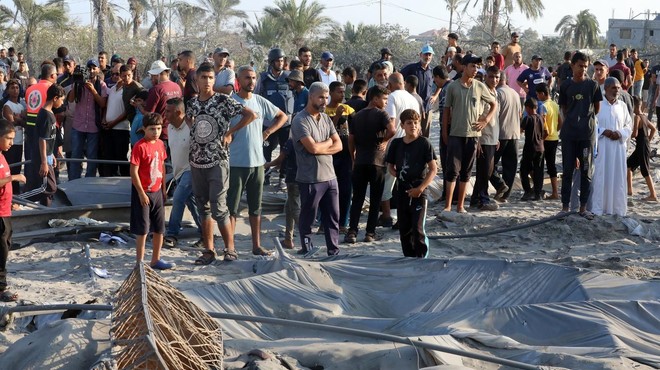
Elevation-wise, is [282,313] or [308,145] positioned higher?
[308,145]

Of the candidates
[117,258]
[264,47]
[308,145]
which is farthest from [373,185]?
[264,47]

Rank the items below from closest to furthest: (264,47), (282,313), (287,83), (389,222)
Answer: (282,313)
(389,222)
(287,83)
(264,47)

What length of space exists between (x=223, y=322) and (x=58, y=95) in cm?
550

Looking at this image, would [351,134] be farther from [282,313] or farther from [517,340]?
[517,340]

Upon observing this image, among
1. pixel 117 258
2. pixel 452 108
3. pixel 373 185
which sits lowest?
pixel 117 258

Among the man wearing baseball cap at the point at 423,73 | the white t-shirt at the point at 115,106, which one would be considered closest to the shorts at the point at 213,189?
the white t-shirt at the point at 115,106

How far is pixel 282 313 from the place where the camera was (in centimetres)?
674

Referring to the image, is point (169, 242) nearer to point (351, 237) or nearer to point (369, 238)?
point (351, 237)

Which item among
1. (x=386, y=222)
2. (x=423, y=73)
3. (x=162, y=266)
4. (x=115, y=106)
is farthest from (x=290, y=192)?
(x=423, y=73)

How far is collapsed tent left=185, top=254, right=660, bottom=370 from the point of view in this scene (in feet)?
17.9

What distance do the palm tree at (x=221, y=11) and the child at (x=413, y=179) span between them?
39.8m

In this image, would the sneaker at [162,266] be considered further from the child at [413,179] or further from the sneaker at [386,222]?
the sneaker at [386,222]

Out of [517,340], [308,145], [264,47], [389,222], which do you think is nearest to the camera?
[517,340]

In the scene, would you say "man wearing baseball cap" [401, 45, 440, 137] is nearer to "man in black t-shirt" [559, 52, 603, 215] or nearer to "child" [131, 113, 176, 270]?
"man in black t-shirt" [559, 52, 603, 215]
